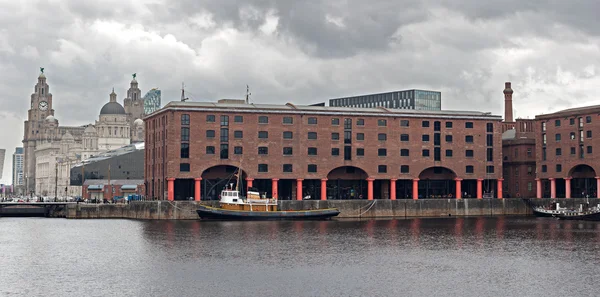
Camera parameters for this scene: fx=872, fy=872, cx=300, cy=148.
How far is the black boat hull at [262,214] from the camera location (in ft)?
393

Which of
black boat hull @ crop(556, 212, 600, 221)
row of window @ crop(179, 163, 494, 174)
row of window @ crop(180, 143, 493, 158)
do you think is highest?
row of window @ crop(180, 143, 493, 158)

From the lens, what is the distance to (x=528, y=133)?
158m

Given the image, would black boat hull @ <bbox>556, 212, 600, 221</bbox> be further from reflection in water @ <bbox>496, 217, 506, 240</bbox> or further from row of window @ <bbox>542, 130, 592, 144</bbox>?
row of window @ <bbox>542, 130, 592, 144</bbox>

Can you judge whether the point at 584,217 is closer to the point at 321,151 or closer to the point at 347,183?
the point at 347,183

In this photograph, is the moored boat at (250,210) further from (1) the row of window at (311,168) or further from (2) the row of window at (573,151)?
(2) the row of window at (573,151)

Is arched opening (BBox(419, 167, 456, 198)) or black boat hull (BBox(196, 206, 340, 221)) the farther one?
arched opening (BBox(419, 167, 456, 198))

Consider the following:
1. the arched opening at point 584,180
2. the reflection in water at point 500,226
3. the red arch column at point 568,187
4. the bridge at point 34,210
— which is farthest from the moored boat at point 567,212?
the bridge at point 34,210

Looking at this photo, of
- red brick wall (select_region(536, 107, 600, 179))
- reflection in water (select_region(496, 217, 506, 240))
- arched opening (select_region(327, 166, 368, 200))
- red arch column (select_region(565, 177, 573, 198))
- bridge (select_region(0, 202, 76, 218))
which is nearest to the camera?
reflection in water (select_region(496, 217, 506, 240))

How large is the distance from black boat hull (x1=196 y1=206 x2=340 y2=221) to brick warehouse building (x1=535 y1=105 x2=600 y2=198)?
4127 cm

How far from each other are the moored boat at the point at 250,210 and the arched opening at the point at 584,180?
44.7 meters

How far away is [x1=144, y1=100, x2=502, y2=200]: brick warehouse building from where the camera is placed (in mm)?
128625

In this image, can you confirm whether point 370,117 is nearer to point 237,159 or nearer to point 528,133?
point 237,159

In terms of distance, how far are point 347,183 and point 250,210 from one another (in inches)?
1000

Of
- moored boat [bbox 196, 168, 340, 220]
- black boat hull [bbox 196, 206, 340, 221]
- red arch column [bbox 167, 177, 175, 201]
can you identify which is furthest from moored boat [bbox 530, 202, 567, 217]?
red arch column [bbox 167, 177, 175, 201]
